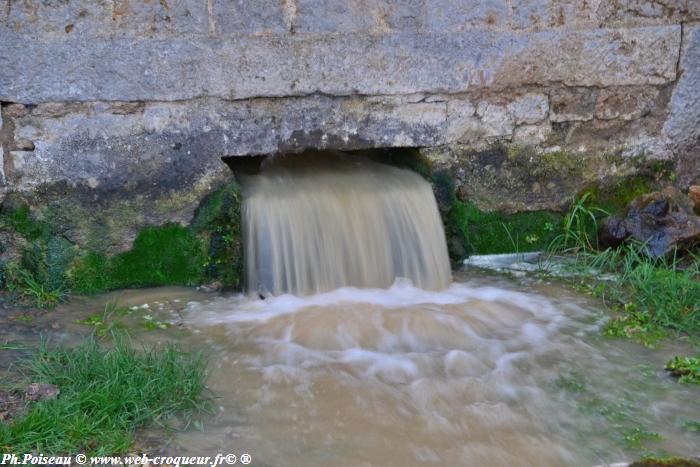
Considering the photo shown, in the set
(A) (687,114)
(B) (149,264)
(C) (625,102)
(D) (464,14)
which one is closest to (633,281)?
(C) (625,102)

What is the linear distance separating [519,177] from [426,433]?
217cm

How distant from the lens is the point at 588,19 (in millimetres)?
4293

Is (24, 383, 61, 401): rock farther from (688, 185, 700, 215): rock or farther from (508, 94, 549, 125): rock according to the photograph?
(688, 185, 700, 215): rock

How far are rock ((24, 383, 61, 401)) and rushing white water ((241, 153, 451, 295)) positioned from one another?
1.39 m

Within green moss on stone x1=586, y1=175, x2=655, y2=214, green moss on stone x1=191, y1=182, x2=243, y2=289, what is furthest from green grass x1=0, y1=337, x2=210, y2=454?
green moss on stone x1=586, y1=175, x2=655, y2=214

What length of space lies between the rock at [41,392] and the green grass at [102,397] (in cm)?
3

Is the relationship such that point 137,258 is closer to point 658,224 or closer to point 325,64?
point 325,64

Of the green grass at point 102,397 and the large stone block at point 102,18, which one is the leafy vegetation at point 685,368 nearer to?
the green grass at point 102,397

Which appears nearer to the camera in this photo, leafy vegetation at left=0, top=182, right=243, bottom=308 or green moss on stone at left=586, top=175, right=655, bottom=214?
leafy vegetation at left=0, top=182, right=243, bottom=308

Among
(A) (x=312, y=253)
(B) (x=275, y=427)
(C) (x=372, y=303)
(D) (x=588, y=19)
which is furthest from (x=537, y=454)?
(D) (x=588, y=19)

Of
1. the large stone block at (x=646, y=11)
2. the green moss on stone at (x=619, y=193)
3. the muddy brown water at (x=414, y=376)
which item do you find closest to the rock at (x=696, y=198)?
the green moss on stone at (x=619, y=193)

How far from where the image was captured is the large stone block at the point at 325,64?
12.2 feet

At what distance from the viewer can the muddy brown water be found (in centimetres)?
262

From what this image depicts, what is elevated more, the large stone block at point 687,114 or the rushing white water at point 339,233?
the large stone block at point 687,114
